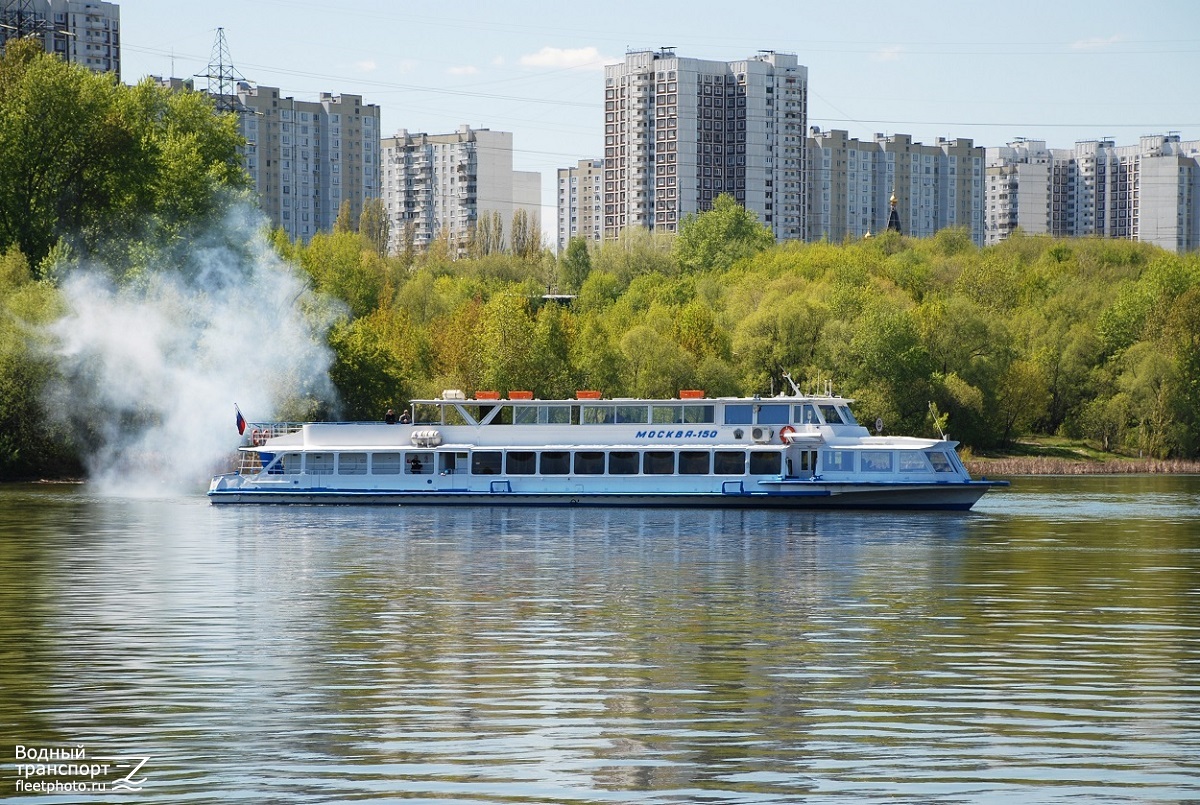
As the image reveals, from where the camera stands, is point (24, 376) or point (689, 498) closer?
point (689, 498)

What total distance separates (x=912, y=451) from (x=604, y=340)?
41944 millimetres

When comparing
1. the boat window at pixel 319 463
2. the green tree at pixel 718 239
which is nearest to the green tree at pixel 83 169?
the boat window at pixel 319 463

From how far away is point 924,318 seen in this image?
9631 cm

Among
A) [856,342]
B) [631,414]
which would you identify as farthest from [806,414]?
[856,342]

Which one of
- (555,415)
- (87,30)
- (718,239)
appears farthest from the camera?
(87,30)

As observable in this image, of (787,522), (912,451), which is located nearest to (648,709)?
(787,522)

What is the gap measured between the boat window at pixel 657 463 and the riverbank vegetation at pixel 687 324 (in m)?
23.5

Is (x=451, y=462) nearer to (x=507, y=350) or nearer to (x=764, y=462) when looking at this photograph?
(x=764, y=462)

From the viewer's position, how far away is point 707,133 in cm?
17625

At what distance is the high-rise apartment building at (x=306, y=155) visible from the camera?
184m

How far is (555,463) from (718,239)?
80.5 meters

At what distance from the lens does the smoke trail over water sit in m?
70.9

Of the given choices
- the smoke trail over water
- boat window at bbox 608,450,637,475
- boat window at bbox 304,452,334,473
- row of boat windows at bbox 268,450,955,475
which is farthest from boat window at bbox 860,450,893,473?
the smoke trail over water

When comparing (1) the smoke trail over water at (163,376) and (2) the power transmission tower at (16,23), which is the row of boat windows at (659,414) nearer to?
(1) the smoke trail over water at (163,376)
